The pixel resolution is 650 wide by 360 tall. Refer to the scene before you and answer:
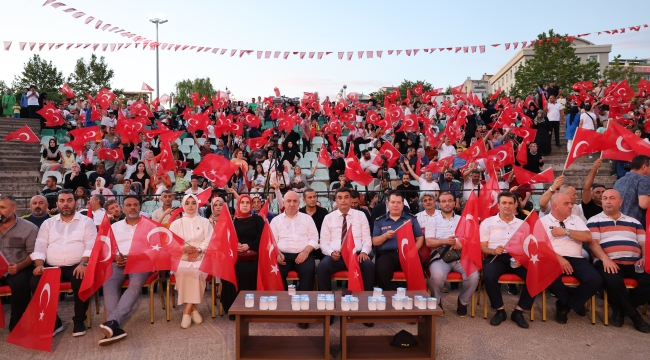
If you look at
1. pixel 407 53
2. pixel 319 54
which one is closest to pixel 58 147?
pixel 319 54

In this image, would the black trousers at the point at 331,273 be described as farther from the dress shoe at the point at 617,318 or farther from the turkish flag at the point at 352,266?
the dress shoe at the point at 617,318

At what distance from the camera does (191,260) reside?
5891 millimetres

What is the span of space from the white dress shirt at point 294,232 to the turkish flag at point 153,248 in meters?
1.16

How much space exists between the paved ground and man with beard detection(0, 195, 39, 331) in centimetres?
37

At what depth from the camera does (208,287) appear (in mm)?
7020

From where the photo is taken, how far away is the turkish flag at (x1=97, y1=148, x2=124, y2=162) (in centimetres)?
1180

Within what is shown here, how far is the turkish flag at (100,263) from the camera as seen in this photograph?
17.5 feet

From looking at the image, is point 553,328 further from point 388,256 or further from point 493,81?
point 493,81

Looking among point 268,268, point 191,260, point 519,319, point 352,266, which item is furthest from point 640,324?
point 191,260

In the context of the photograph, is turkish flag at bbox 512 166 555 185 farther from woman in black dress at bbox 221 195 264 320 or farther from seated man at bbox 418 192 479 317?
woman in black dress at bbox 221 195 264 320

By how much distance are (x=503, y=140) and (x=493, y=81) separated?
3309 inches

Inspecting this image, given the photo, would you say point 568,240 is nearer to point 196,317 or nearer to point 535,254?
point 535,254

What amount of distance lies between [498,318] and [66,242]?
189 inches

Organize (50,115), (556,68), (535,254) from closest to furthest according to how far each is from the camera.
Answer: (535,254), (50,115), (556,68)
